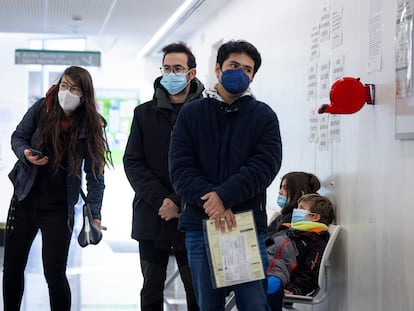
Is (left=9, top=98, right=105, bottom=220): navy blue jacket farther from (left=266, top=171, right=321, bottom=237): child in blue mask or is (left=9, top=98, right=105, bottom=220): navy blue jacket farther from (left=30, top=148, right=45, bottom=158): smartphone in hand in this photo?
(left=266, top=171, right=321, bottom=237): child in blue mask

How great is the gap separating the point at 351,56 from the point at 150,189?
1.52 metres

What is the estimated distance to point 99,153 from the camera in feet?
12.2

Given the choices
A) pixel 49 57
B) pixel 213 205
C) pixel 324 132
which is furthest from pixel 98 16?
pixel 213 205

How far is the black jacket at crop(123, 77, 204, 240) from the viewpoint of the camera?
3.31 metres

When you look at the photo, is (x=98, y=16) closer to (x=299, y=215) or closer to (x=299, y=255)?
(x=299, y=215)

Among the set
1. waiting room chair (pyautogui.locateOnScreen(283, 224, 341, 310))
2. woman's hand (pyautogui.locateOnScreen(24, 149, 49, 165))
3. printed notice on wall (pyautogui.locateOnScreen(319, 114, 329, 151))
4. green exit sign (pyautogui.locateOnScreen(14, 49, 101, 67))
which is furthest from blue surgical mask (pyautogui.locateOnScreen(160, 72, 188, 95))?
green exit sign (pyautogui.locateOnScreen(14, 49, 101, 67))

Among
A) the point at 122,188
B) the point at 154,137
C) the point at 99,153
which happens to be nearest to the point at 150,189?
the point at 154,137

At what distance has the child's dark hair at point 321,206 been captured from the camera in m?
4.26

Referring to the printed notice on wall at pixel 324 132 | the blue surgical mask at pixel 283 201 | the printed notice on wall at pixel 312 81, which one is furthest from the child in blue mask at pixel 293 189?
the printed notice on wall at pixel 312 81

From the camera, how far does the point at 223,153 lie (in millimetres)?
2779

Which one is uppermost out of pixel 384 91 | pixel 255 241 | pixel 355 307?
pixel 384 91

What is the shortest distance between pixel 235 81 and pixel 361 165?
1.38m

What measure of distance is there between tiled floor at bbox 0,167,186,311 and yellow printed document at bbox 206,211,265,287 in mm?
1962

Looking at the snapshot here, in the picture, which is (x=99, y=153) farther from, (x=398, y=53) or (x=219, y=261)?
(x=398, y=53)
